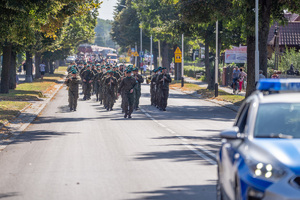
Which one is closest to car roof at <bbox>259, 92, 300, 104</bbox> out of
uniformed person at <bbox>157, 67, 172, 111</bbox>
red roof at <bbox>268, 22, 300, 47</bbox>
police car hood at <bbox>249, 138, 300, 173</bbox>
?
police car hood at <bbox>249, 138, 300, 173</bbox>

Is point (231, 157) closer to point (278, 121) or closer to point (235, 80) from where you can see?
point (278, 121)

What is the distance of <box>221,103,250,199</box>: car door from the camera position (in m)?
6.94

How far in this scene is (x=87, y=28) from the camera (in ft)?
211

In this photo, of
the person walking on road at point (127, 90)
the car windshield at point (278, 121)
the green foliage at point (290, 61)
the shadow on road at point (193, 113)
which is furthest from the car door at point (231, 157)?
the green foliage at point (290, 61)

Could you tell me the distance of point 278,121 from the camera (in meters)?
7.41

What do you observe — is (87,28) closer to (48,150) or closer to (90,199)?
(48,150)

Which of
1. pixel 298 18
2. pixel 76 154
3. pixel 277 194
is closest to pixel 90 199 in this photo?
pixel 277 194

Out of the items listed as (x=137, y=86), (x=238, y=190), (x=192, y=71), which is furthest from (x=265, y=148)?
(x=192, y=71)

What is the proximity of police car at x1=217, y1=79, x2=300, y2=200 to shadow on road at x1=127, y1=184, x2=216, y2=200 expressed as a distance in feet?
3.91

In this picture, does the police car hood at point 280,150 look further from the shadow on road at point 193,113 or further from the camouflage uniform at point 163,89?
the camouflage uniform at point 163,89

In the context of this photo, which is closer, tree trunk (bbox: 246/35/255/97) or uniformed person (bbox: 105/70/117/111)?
uniformed person (bbox: 105/70/117/111)

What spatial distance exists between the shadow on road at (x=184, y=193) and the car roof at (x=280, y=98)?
240 cm

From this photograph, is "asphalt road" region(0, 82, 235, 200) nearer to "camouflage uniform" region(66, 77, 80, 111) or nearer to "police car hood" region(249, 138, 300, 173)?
"police car hood" region(249, 138, 300, 173)

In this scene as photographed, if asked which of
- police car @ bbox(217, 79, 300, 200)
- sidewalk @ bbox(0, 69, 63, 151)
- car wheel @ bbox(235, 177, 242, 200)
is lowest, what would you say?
sidewalk @ bbox(0, 69, 63, 151)
